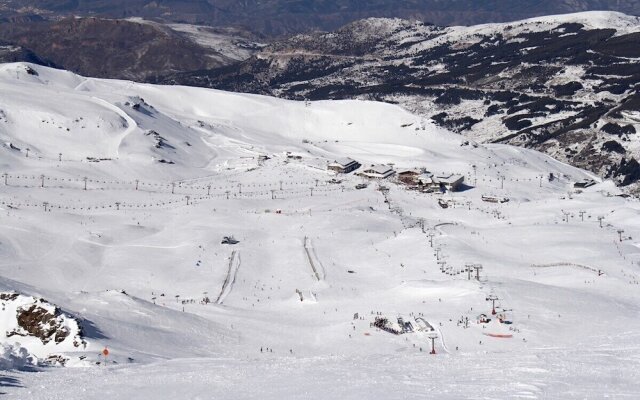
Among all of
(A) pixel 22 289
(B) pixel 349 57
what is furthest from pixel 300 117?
(B) pixel 349 57

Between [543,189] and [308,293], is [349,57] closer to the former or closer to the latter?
[543,189]

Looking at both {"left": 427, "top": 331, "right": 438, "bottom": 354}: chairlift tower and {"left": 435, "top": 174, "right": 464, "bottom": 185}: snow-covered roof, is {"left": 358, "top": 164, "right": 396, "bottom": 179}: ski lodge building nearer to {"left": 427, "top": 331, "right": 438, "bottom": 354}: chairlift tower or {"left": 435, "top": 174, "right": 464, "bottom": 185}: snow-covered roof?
{"left": 435, "top": 174, "right": 464, "bottom": 185}: snow-covered roof

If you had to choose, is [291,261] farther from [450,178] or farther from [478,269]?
[450,178]

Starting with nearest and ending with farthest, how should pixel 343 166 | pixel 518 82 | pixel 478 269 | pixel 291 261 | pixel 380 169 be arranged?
pixel 478 269 < pixel 291 261 < pixel 380 169 < pixel 343 166 < pixel 518 82

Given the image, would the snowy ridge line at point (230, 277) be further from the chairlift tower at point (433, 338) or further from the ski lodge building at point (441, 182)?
the ski lodge building at point (441, 182)

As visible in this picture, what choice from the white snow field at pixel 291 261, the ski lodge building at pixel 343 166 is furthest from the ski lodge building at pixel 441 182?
the ski lodge building at pixel 343 166

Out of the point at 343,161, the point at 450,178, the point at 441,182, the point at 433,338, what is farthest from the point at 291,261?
the point at 343,161
